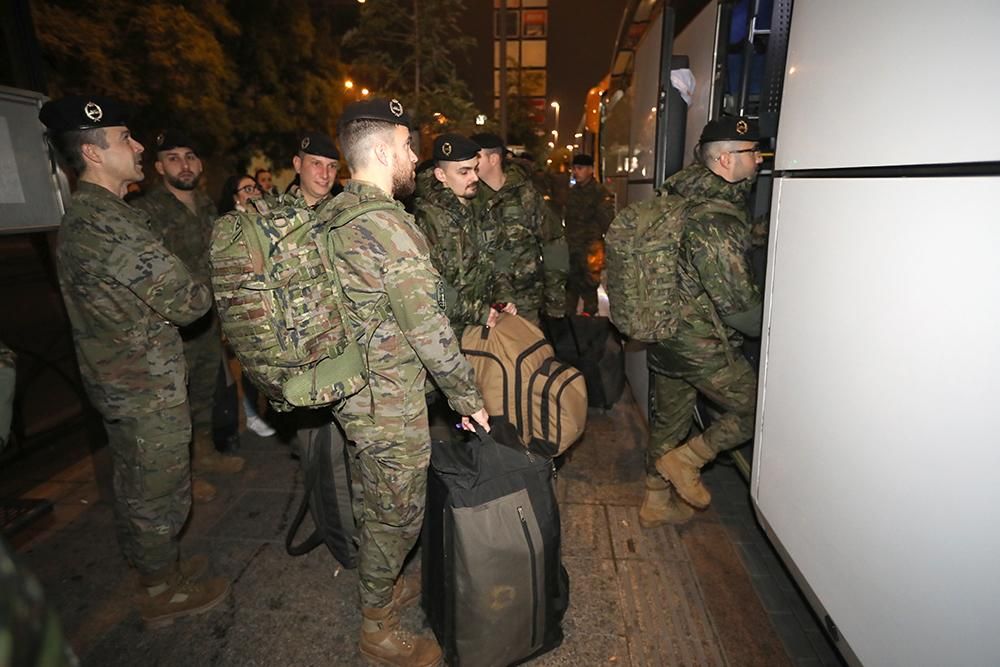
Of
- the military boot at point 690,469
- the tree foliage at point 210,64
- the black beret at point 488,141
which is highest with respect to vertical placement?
the tree foliage at point 210,64

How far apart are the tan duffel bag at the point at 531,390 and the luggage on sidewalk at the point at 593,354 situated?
5.91 feet

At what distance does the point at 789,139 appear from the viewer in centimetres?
201

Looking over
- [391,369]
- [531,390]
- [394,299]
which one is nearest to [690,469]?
[531,390]

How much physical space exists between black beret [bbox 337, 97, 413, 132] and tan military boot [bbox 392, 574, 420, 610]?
2077 mm

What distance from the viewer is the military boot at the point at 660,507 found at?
126 inches

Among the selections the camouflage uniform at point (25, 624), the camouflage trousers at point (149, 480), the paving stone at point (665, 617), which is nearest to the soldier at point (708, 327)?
the paving stone at point (665, 617)

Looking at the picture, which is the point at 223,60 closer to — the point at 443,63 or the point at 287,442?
the point at 443,63

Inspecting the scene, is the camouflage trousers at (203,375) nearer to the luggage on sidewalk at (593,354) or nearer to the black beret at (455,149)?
the black beret at (455,149)

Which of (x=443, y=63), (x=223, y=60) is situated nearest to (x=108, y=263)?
(x=443, y=63)

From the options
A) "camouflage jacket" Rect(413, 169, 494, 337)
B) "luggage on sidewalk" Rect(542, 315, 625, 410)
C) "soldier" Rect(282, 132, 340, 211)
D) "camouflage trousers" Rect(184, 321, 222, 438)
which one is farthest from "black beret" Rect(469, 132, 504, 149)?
"camouflage trousers" Rect(184, 321, 222, 438)

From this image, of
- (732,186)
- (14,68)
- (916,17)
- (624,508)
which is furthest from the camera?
(14,68)

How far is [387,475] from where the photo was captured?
212cm

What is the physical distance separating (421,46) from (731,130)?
42.1ft

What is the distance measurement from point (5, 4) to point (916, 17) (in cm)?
504
